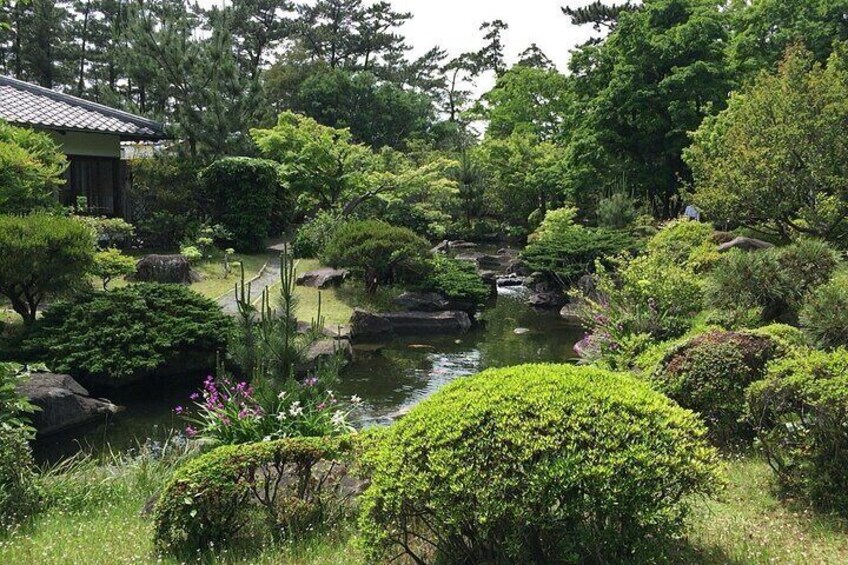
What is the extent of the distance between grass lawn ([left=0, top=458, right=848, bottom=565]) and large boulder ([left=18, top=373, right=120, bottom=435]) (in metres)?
3.35

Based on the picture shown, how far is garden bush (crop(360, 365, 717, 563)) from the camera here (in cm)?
290

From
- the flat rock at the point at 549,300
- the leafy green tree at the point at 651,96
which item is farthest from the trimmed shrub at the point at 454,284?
the leafy green tree at the point at 651,96

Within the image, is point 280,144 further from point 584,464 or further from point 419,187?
point 584,464

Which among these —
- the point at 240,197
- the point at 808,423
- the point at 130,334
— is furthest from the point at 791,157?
the point at 240,197

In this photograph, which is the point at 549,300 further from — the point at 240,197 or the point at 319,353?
the point at 240,197

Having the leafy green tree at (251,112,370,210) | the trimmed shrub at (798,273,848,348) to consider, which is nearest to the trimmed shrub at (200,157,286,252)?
the leafy green tree at (251,112,370,210)

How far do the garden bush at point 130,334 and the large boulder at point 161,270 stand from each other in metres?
4.59

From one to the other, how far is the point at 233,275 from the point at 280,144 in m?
6.00

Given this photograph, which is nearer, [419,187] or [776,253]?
[776,253]

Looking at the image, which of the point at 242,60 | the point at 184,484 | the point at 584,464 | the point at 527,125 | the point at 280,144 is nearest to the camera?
the point at 584,464

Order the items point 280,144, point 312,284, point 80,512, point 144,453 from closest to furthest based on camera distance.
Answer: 1. point 80,512
2. point 144,453
3. point 312,284
4. point 280,144

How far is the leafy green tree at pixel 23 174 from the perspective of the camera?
10.6 m

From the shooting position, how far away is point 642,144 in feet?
72.5

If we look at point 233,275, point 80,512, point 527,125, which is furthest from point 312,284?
point 527,125
